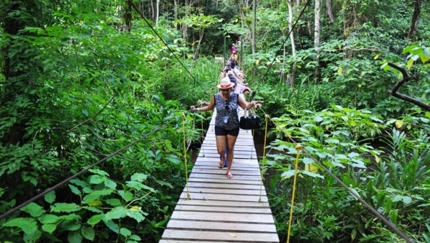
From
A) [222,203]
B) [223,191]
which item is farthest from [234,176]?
[222,203]

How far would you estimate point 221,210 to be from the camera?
259 centimetres

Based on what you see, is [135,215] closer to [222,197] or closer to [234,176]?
[222,197]

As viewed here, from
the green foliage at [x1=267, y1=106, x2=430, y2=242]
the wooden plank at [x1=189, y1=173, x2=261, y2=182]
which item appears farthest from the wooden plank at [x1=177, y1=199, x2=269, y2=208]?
the wooden plank at [x1=189, y1=173, x2=261, y2=182]

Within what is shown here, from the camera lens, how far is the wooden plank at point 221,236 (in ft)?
7.13

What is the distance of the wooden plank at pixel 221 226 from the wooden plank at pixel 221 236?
1.8 inches

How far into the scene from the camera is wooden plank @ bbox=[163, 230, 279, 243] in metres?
2.17

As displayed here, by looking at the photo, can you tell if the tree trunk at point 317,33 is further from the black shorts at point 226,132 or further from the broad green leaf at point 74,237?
the broad green leaf at point 74,237

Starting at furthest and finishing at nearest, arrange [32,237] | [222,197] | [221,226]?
[222,197] → [221,226] → [32,237]

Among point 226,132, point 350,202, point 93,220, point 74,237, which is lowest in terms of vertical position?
point 350,202

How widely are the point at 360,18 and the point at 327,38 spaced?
73.2 inches

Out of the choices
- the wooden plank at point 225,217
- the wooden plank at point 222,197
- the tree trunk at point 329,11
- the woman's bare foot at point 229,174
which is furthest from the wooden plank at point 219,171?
the tree trunk at point 329,11

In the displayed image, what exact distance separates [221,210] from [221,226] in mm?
256

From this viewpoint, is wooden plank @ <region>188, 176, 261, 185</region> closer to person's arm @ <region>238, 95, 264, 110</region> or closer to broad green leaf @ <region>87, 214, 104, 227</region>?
person's arm @ <region>238, 95, 264, 110</region>

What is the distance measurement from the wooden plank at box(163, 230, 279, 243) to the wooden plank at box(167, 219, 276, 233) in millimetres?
47
